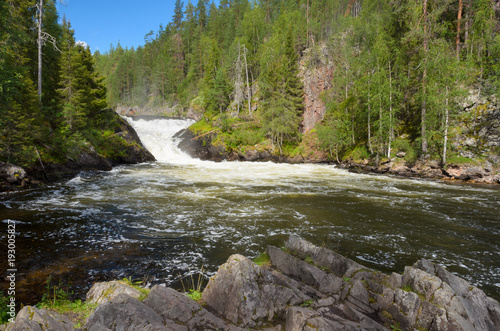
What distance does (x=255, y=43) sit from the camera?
6194cm

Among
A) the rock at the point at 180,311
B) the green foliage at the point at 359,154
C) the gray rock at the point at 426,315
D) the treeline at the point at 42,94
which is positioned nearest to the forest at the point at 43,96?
the treeline at the point at 42,94

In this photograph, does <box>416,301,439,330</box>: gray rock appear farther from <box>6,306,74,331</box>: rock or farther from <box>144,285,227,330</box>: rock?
<box>6,306,74,331</box>: rock

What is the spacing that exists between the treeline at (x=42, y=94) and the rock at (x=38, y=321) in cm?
1582

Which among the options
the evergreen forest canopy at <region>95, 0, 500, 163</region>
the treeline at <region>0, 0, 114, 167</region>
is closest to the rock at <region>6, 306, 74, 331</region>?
the treeline at <region>0, 0, 114, 167</region>

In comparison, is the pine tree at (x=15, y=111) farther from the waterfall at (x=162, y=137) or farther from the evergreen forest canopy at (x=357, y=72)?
the evergreen forest canopy at (x=357, y=72)

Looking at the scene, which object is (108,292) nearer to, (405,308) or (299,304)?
(299,304)

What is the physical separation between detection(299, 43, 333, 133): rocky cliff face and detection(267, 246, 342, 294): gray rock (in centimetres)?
3850

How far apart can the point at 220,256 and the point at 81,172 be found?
2144cm

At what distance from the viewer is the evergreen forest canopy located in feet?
79.5

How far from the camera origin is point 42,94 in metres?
23.4

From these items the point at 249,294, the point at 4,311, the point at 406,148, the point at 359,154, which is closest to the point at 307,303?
the point at 249,294

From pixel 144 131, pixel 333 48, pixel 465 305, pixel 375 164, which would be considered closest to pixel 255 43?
pixel 333 48

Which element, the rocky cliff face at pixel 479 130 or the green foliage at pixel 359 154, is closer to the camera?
the rocky cliff face at pixel 479 130

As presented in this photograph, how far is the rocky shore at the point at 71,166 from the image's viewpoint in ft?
52.7
